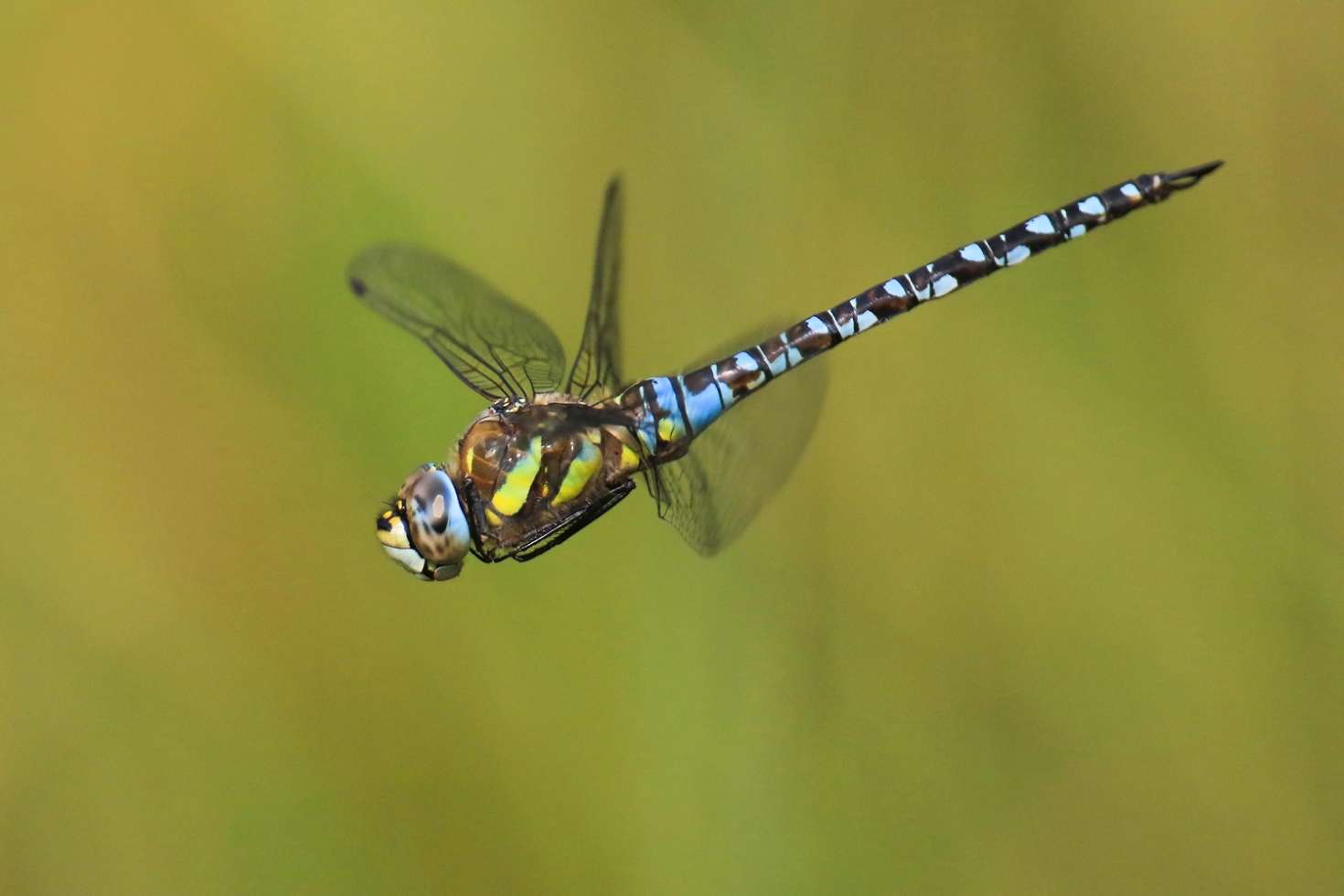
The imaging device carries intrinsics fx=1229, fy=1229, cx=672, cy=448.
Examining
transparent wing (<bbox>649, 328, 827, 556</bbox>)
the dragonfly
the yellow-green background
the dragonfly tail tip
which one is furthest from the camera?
the yellow-green background

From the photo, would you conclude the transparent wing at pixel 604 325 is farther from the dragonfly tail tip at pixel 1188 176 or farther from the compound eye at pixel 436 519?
the dragonfly tail tip at pixel 1188 176

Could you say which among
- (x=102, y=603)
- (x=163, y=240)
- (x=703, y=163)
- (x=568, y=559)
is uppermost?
(x=163, y=240)

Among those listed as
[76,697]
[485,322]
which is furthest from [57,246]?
[485,322]

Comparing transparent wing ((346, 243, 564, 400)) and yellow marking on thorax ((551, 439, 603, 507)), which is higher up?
transparent wing ((346, 243, 564, 400))

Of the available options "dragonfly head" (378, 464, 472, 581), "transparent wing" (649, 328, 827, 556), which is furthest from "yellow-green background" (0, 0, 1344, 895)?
"dragonfly head" (378, 464, 472, 581)

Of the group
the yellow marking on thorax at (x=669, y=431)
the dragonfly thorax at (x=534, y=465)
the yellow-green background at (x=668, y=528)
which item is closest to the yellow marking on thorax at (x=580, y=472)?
the dragonfly thorax at (x=534, y=465)

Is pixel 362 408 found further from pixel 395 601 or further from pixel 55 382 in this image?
pixel 55 382

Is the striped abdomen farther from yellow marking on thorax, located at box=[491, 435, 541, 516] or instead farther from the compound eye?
the compound eye
